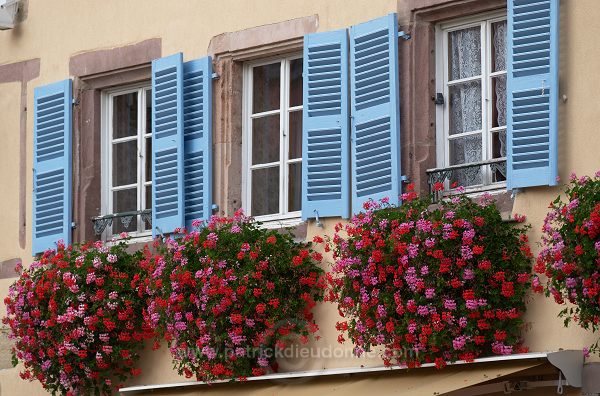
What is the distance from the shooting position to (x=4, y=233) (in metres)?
13.5

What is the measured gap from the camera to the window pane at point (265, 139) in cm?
1198

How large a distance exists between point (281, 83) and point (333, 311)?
5.82 feet

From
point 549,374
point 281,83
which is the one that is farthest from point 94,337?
point 549,374

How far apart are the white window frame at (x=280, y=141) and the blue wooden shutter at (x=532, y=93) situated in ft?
6.56

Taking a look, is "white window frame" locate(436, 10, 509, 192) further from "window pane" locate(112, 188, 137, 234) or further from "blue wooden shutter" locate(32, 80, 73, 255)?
"blue wooden shutter" locate(32, 80, 73, 255)

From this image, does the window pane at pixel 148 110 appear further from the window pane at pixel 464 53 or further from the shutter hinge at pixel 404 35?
the window pane at pixel 464 53

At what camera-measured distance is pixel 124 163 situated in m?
13.0

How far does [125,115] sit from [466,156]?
10.8ft

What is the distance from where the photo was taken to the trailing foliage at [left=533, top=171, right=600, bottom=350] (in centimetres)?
924

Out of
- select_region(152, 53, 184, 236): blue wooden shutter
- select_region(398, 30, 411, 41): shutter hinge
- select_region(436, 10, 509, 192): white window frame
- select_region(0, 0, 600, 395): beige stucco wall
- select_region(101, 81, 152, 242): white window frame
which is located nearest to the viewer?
select_region(0, 0, 600, 395): beige stucco wall

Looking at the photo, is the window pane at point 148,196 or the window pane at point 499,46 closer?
the window pane at point 499,46

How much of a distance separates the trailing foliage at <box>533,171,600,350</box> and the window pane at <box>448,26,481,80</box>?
58.5 inches

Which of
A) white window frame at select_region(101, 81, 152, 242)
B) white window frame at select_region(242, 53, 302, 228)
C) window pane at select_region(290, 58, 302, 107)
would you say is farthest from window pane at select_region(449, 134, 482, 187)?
white window frame at select_region(101, 81, 152, 242)

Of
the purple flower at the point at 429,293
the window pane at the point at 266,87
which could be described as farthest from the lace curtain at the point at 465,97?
the window pane at the point at 266,87
